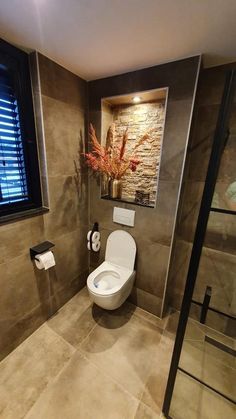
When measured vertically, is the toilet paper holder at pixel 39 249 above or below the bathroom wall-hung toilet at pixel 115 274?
above

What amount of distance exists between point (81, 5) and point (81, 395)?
2331mm

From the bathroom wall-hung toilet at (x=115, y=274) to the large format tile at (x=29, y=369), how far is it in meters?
0.50

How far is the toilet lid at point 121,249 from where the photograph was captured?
5.97 ft

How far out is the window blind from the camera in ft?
4.16

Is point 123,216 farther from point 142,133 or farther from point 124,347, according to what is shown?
point 124,347

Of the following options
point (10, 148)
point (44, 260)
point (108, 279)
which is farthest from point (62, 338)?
point (10, 148)

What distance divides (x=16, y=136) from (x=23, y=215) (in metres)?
0.62

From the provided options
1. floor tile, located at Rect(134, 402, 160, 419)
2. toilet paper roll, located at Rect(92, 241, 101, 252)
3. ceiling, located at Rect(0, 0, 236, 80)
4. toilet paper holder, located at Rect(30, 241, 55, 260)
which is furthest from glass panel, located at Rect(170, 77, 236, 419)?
toilet paper holder, located at Rect(30, 241, 55, 260)

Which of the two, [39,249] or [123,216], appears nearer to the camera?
[39,249]

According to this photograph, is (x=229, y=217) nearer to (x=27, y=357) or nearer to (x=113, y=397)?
(x=113, y=397)

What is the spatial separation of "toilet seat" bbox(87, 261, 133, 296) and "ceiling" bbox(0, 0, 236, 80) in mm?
1852

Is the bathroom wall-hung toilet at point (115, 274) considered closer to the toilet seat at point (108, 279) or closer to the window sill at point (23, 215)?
the toilet seat at point (108, 279)

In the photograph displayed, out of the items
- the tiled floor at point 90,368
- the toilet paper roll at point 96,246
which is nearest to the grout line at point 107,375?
the tiled floor at point 90,368

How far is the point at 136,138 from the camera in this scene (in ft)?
5.83
